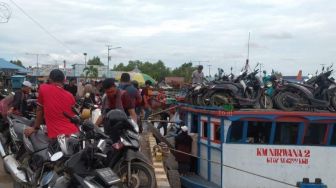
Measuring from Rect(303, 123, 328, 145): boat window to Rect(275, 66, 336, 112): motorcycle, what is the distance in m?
0.72

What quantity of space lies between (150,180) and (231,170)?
9.31 feet

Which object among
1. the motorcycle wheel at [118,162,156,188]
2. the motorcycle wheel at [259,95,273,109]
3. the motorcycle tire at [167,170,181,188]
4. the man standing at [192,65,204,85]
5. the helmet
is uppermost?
the man standing at [192,65,204,85]

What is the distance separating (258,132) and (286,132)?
50 centimetres

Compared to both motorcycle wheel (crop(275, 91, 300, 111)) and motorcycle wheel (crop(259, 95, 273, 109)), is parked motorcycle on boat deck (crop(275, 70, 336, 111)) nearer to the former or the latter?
motorcycle wheel (crop(275, 91, 300, 111))

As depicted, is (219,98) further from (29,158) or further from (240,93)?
(29,158)

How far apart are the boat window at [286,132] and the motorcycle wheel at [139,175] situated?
330 cm

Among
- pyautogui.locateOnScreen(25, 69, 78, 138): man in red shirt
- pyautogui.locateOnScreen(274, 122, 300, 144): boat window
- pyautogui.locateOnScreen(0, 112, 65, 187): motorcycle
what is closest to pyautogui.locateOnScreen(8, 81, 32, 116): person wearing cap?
pyautogui.locateOnScreen(0, 112, 65, 187): motorcycle

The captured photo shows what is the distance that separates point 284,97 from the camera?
9.65 metres

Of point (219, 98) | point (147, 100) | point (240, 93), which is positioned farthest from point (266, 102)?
point (147, 100)

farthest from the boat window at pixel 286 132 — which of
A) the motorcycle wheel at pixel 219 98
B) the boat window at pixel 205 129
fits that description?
the boat window at pixel 205 129

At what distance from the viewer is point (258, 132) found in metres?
8.45

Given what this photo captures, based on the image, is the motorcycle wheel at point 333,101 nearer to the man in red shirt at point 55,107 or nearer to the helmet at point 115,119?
the helmet at point 115,119

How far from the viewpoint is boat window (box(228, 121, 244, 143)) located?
8.28m

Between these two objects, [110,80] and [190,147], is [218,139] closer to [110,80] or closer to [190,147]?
[190,147]
